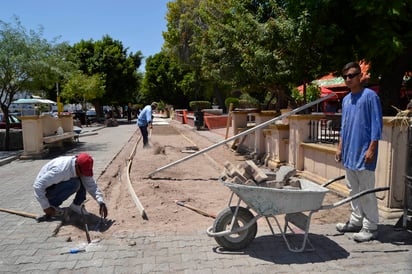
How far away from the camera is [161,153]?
507 inches

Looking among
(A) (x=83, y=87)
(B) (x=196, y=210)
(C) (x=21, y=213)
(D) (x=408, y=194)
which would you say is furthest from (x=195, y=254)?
(A) (x=83, y=87)

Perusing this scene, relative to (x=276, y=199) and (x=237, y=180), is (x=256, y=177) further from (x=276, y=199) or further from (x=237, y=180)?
(x=276, y=199)

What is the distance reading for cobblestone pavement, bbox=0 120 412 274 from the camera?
152 inches

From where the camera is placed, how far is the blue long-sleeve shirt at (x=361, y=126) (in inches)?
168

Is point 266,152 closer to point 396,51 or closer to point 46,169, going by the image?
point 396,51

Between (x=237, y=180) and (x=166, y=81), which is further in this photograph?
(x=166, y=81)

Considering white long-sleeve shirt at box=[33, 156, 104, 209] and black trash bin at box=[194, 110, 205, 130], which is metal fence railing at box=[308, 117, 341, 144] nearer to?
white long-sleeve shirt at box=[33, 156, 104, 209]

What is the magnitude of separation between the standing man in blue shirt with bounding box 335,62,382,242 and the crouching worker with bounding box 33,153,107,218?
11.0ft

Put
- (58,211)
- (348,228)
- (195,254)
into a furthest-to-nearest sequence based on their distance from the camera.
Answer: (58,211)
(348,228)
(195,254)

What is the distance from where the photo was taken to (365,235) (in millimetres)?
4492

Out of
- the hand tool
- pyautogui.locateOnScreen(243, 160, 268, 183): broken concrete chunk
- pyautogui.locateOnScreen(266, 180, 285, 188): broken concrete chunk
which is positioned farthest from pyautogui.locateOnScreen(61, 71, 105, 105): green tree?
pyautogui.locateOnScreen(266, 180, 285, 188): broken concrete chunk

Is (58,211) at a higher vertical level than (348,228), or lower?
higher

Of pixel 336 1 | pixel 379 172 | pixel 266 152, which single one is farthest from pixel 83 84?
pixel 379 172

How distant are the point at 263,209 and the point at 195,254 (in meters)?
0.98
